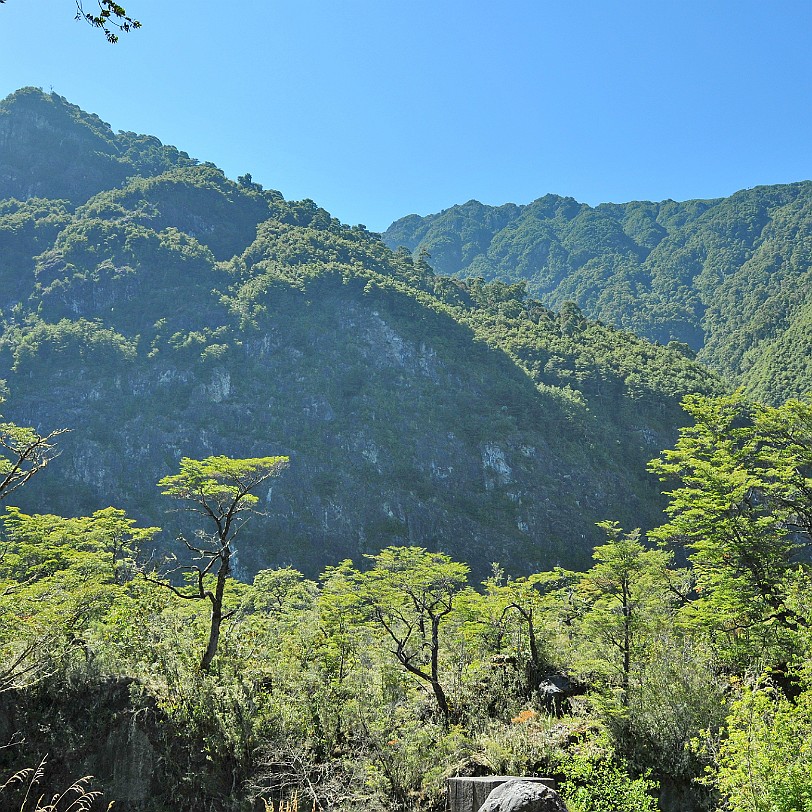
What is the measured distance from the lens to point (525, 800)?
915cm

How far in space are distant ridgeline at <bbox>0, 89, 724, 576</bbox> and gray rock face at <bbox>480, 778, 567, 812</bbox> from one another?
63.5 meters

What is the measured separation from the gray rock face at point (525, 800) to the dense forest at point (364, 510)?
1.64 metres

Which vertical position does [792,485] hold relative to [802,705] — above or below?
above

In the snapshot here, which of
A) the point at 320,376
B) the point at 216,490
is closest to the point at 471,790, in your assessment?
the point at 216,490

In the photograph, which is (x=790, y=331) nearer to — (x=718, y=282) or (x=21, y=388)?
(x=718, y=282)

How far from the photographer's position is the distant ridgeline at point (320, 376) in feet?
248

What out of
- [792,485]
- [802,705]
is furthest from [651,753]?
[792,485]

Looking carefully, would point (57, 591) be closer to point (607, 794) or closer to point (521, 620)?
point (521, 620)

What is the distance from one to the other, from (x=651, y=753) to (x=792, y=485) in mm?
8450

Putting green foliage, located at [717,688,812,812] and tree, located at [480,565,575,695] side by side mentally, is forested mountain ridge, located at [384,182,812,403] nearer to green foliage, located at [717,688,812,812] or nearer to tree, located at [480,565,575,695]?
tree, located at [480,565,575,695]

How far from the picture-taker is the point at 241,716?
51.5 ft

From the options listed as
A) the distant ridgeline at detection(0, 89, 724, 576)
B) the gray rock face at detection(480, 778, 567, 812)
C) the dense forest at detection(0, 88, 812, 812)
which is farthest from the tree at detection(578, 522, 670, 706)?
the distant ridgeline at detection(0, 89, 724, 576)

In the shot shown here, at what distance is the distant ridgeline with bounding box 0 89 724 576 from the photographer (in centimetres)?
7562

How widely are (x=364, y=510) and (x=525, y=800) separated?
68.2m
